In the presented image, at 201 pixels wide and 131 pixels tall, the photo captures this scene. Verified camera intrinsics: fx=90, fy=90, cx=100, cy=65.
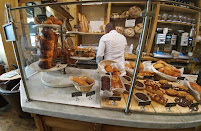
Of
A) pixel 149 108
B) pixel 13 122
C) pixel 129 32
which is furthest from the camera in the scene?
pixel 13 122

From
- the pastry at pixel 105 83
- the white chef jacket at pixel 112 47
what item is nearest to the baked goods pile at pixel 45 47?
the pastry at pixel 105 83

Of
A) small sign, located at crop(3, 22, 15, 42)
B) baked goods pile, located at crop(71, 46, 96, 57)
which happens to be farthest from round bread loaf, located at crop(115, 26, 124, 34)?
small sign, located at crop(3, 22, 15, 42)

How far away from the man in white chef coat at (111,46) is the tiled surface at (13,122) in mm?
1658

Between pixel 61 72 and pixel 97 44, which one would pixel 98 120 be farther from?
pixel 97 44

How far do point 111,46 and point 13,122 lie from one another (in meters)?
2.18

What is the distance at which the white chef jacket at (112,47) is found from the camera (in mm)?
1324

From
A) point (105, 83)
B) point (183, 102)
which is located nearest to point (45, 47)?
point (105, 83)

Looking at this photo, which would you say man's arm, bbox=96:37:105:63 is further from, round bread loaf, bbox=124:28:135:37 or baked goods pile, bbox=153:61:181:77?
baked goods pile, bbox=153:61:181:77

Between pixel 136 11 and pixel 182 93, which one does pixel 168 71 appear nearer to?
pixel 182 93

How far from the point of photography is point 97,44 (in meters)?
1.31

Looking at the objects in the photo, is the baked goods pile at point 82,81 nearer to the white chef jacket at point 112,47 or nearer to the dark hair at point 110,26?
the white chef jacket at point 112,47

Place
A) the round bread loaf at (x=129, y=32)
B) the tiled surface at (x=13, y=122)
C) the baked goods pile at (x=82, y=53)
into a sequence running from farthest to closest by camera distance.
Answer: the tiled surface at (x=13, y=122), the baked goods pile at (x=82, y=53), the round bread loaf at (x=129, y=32)

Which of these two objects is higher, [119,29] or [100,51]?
[119,29]

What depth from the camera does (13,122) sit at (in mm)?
1610
